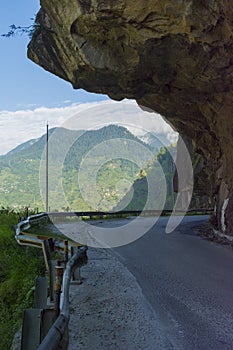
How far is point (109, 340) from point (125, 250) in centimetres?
677

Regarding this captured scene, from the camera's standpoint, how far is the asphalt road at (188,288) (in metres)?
4.20

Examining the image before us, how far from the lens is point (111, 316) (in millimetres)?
4699

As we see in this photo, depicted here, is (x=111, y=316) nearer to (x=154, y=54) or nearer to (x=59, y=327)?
(x=59, y=327)

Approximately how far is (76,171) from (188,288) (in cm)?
2816

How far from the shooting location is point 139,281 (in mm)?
6715

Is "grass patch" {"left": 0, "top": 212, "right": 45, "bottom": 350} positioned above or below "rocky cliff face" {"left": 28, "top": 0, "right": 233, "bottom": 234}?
below

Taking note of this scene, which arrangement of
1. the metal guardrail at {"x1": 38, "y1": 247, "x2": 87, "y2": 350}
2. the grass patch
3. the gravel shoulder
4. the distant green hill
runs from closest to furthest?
1. the metal guardrail at {"x1": 38, "y1": 247, "x2": 87, "y2": 350}
2. the gravel shoulder
3. the grass patch
4. the distant green hill

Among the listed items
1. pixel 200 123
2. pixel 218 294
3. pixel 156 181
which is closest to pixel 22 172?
pixel 156 181

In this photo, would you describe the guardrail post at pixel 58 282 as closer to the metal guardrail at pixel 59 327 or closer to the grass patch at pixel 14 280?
the metal guardrail at pixel 59 327

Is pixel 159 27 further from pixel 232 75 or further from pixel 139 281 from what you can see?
pixel 139 281

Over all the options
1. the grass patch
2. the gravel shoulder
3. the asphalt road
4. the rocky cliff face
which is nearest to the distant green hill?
the rocky cliff face

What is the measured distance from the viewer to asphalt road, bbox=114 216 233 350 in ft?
13.8

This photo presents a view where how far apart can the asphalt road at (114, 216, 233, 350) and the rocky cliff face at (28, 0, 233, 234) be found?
4.33m

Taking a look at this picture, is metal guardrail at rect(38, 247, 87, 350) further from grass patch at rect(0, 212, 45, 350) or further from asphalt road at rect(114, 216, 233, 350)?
grass patch at rect(0, 212, 45, 350)
